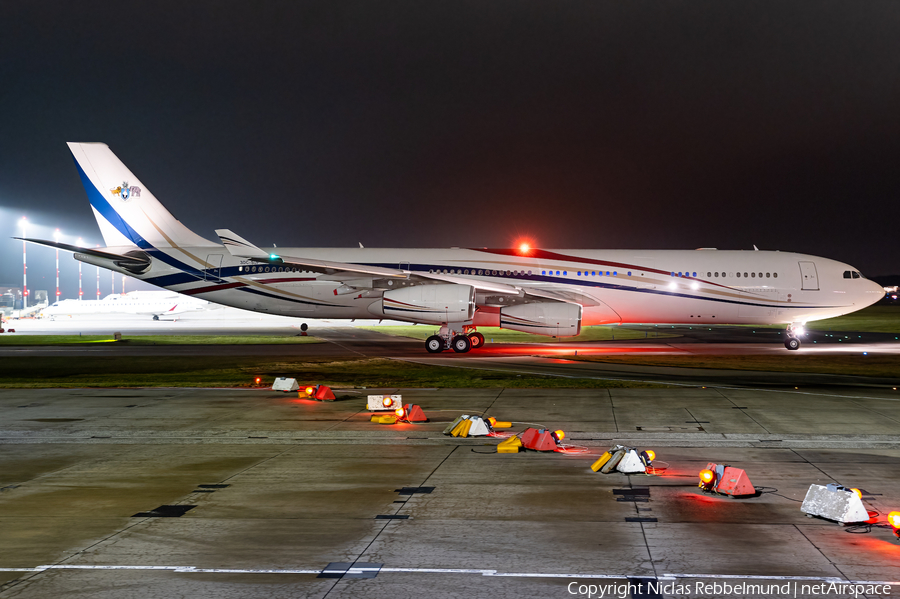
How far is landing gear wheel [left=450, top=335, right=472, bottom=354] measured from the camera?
30422 millimetres

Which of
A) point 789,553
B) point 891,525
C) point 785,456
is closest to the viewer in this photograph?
point 789,553

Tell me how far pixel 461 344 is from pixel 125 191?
16.9 m

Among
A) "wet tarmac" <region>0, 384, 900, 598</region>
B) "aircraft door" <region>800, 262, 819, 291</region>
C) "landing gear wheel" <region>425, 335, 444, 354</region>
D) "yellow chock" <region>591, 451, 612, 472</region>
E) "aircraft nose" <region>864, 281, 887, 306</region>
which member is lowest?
"wet tarmac" <region>0, 384, 900, 598</region>

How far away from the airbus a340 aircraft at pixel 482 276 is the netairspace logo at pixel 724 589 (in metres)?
24.6

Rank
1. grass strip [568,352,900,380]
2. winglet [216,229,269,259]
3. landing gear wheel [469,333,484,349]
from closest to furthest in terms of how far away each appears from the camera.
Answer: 1. grass strip [568,352,900,380]
2. winglet [216,229,269,259]
3. landing gear wheel [469,333,484,349]

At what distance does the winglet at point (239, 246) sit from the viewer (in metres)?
27.2

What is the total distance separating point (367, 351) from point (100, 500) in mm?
23396

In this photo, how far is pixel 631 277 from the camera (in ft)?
105

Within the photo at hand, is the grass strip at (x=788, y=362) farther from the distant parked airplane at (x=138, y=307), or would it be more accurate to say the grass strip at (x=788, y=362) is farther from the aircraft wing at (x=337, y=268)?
the distant parked airplane at (x=138, y=307)

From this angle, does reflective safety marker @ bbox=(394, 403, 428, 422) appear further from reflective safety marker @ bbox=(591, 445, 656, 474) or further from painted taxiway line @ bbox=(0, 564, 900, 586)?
painted taxiway line @ bbox=(0, 564, 900, 586)

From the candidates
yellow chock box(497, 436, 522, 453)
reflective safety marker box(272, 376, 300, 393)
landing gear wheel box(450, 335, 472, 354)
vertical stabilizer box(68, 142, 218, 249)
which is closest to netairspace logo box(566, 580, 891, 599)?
yellow chock box(497, 436, 522, 453)

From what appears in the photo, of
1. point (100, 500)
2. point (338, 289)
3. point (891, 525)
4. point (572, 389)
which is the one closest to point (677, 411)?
point (572, 389)

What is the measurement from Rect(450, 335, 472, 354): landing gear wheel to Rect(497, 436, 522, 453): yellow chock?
61.7ft

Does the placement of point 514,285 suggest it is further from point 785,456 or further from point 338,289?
point 785,456
